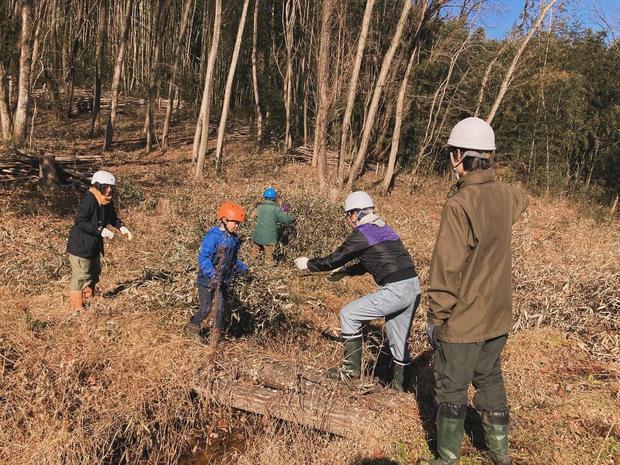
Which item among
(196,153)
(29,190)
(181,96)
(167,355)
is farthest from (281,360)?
(181,96)

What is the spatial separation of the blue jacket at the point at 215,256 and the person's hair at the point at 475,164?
2286mm

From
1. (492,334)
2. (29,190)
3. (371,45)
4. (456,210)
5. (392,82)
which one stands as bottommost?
(29,190)

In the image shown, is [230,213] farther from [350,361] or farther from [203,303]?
[350,361]

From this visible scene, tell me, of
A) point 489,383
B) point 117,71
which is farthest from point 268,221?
point 117,71

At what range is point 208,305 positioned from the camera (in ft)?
14.0

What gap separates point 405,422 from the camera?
342cm

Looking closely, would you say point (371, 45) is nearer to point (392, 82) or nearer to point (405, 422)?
point (392, 82)

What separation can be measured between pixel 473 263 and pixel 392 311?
131cm

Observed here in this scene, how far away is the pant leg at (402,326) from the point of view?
3.87 meters

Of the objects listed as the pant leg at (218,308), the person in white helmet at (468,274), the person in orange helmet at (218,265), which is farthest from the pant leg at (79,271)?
the person in white helmet at (468,274)

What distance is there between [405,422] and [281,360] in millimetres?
1267

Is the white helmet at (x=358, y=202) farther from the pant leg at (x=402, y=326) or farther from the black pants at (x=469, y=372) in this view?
the black pants at (x=469, y=372)

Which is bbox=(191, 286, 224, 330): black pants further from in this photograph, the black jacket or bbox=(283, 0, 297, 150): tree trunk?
bbox=(283, 0, 297, 150): tree trunk

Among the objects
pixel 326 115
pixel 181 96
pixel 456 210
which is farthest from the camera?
pixel 181 96
